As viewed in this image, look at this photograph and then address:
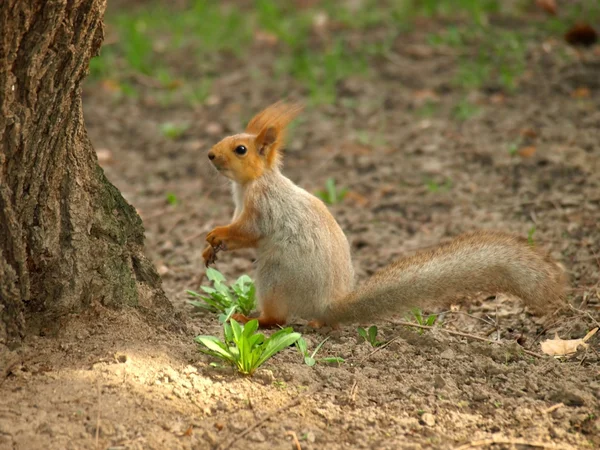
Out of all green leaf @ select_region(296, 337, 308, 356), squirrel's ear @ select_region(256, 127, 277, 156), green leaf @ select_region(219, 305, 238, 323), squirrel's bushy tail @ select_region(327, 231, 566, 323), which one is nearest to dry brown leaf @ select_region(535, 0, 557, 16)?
squirrel's ear @ select_region(256, 127, 277, 156)

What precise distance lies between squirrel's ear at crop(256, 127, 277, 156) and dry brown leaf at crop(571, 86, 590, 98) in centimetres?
338

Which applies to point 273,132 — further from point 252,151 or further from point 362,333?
point 362,333

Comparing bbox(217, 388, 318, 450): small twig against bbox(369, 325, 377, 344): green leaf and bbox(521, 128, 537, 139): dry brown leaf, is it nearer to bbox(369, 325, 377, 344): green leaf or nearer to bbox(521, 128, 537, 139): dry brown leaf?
bbox(369, 325, 377, 344): green leaf

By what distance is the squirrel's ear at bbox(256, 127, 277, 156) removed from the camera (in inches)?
145

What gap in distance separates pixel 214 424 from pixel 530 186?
3151 millimetres

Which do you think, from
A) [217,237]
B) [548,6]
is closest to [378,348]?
[217,237]

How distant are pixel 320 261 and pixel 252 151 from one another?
0.64 metres

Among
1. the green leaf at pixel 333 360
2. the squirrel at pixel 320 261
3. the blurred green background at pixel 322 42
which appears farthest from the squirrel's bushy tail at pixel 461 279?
the blurred green background at pixel 322 42

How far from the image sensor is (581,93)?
20.2 ft

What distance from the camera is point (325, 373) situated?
9.46 feet

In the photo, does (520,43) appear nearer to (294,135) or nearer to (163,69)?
(294,135)

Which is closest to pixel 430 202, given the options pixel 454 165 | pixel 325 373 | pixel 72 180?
pixel 454 165

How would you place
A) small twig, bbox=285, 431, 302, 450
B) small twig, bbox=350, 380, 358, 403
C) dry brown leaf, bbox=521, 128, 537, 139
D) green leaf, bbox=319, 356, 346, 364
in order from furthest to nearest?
1. dry brown leaf, bbox=521, 128, 537, 139
2. green leaf, bbox=319, 356, 346, 364
3. small twig, bbox=350, 380, 358, 403
4. small twig, bbox=285, 431, 302, 450

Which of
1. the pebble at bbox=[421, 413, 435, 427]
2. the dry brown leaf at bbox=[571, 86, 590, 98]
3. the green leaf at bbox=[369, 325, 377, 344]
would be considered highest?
the dry brown leaf at bbox=[571, 86, 590, 98]
